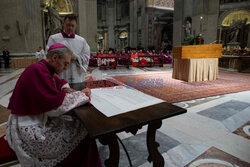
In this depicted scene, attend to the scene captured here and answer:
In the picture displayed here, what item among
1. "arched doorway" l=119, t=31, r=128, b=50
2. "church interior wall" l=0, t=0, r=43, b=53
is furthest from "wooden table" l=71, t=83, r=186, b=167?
"arched doorway" l=119, t=31, r=128, b=50

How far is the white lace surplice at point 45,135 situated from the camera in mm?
1189

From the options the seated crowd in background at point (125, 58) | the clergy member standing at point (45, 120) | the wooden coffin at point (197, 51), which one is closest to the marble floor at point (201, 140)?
the clergy member standing at point (45, 120)

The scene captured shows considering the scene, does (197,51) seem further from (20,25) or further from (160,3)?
(160,3)

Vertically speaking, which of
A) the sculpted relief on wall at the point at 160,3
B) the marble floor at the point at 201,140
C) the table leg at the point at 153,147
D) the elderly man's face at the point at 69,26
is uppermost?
the sculpted relief on wall at the point at 160,3

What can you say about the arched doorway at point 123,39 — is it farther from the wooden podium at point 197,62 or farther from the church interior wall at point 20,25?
the wooden podium at point 197,62

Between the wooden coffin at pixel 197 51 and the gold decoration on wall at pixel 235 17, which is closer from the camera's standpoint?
the wooden coffin at pixel 197 51

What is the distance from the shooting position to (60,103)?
1170mm

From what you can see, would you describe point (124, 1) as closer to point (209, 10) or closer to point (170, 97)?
point (209, 10)

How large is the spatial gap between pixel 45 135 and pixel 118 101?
2.04 feet

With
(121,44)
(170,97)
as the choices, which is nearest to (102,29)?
(121,44)

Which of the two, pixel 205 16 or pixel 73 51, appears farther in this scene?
pixel 205 16

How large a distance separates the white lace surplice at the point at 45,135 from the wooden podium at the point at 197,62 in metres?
5.58

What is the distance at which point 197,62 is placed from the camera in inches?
246

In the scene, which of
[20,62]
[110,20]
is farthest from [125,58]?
[110,20]
